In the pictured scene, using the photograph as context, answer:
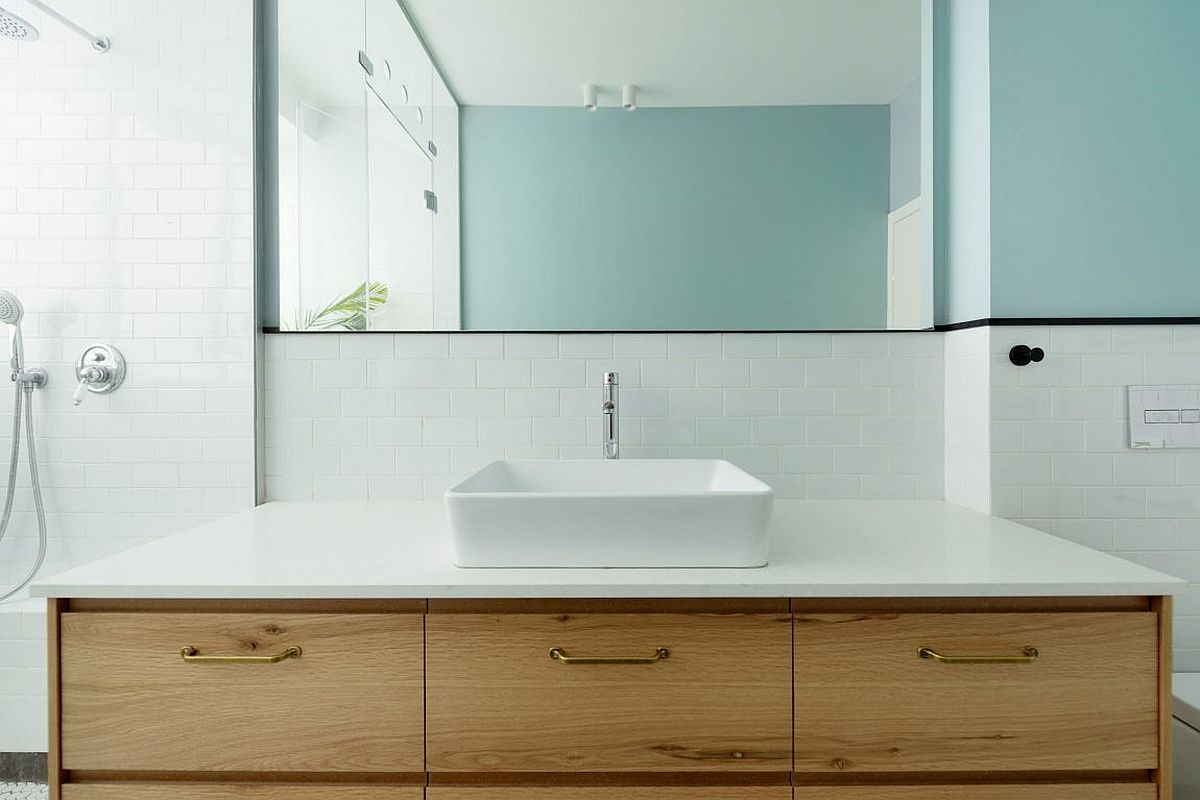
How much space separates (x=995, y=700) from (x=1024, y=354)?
2.86 feet

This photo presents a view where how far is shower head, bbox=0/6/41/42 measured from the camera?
5.78 feet

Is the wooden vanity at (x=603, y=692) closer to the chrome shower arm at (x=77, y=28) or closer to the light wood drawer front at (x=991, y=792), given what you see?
the light wood drawer front at (x=991, y=792)

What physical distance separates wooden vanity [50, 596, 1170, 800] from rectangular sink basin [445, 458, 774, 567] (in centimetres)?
9

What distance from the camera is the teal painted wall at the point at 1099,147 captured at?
1719 mm

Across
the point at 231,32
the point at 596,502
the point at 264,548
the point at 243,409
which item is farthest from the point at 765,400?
the point at 231,32

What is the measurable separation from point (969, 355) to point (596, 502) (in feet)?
3.67

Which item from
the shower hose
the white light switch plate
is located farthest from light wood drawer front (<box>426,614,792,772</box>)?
the shower hose

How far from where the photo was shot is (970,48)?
1.81 metres

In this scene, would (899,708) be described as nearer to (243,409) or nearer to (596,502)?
(596,502)

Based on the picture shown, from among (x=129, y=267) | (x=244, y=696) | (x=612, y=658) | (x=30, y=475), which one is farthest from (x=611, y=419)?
(x=30, y=475)

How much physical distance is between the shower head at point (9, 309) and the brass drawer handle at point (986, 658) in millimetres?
2174

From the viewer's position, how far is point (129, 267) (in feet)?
5.98

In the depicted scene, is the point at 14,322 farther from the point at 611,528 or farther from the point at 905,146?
the point at 905,146

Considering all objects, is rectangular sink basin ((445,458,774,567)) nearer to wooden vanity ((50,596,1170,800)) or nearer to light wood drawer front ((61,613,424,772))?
wooden vanity ((50,596,1170,800))
